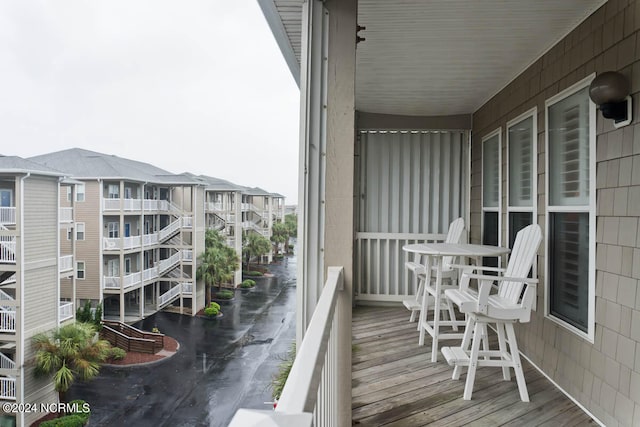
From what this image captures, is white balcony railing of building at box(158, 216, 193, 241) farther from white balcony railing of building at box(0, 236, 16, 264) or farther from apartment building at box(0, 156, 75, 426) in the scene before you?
white balcony railing of building at box(0, 236, 16, 264)

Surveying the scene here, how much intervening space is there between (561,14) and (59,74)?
2.71m

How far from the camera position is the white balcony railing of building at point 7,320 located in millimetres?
1210

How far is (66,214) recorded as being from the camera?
138 cm

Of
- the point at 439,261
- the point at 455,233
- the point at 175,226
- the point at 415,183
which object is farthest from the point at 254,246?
the point at 415,183

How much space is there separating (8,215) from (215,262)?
998 millimetres

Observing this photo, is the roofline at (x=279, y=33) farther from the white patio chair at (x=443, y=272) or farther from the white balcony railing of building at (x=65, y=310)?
the white patio chair at (x=443, y=272)

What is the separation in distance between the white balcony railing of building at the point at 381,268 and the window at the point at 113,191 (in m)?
3.73

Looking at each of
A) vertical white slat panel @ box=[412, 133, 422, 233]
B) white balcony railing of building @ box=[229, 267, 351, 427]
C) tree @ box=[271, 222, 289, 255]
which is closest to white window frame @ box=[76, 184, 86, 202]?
white balcony railing of building @ box=[229, 267, 351, 427]

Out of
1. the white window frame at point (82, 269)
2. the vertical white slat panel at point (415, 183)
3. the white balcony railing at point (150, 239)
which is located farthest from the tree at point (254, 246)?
the vertical white slat panel at point (415, 183)

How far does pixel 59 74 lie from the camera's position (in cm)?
139

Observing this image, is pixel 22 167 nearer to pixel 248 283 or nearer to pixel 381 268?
pixel 248 283

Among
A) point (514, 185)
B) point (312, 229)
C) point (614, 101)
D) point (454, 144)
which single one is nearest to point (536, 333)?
point (514, 185)

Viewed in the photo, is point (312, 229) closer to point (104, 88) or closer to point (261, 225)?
point (261, 225)

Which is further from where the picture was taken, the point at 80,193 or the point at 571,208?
the point at 571,208
